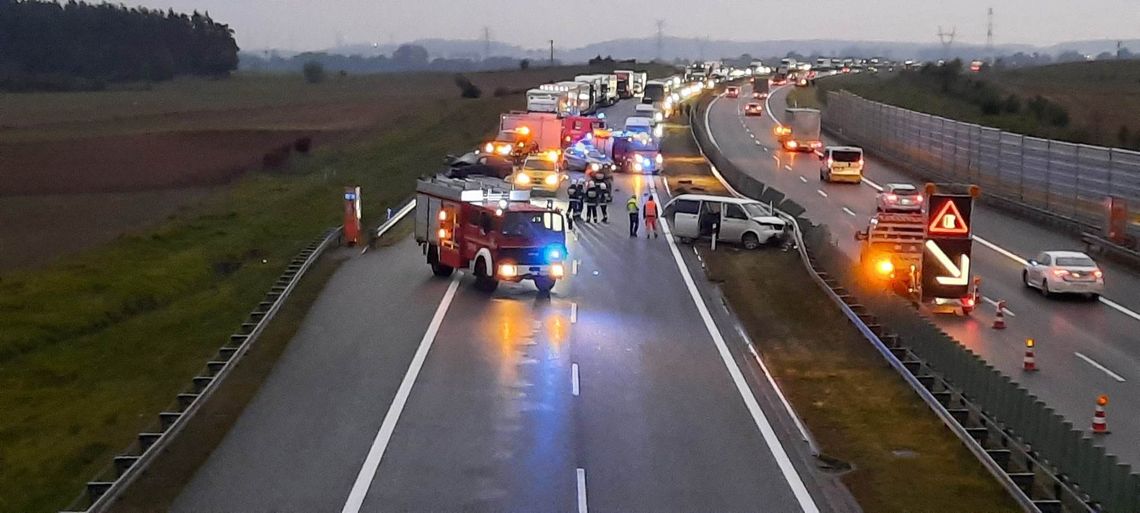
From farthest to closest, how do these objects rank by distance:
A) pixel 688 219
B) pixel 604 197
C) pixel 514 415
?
1. pixel 604 197
2. pixel 688 219
3. pixel 514 415

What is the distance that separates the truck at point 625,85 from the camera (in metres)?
145

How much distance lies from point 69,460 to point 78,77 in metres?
151

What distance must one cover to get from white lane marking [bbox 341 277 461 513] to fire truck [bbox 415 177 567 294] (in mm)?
2272

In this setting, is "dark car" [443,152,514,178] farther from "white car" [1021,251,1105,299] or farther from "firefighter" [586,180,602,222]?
"white car" [1021,251,1105,299]

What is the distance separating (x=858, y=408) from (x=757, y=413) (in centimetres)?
210

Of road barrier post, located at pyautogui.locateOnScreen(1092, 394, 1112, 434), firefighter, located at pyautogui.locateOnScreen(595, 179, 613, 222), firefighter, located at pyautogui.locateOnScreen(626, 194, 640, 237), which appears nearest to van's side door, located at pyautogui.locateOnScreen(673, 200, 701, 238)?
firefighter, located at pyautogui.locateOnScreen(626, 194, 640, 237)

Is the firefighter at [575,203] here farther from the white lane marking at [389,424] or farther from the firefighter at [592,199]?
the white lane marking at [389,424]

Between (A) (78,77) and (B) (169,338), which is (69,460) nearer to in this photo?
(B) (169,338)

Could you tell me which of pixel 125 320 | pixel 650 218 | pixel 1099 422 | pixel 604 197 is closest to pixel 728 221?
pixel 650 218

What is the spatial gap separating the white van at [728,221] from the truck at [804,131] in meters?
40.6

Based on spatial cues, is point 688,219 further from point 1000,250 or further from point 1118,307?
point 1118,307

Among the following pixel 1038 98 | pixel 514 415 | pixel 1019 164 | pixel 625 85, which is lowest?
pixel 514 415

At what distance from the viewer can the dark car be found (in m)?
63.2

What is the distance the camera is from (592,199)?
53.7 meters
